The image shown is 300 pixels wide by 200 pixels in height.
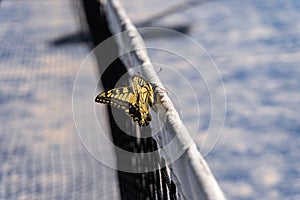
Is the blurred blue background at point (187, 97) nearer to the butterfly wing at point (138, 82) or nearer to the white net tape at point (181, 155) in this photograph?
the butterfly wing at point (138, 82)

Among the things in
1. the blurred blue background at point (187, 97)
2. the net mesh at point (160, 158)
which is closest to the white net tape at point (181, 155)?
the net mesh at point (160, 158)

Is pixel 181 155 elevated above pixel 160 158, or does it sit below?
above

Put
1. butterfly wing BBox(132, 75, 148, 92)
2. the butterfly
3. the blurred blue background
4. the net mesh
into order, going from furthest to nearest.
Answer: the blurred blue background
butterfly wing BBox(132, 75, 148, 92)
the butterfly
the net mesh

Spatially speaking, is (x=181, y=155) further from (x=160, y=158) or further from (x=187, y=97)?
(x=187, y=97)

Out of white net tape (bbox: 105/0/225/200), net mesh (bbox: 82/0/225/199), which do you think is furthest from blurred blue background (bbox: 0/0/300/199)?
white net tape (bbox: 105/0/225/200)

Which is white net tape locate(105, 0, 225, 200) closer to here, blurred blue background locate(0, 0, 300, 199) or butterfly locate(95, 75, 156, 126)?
butterfly locate(95, 75, 156, 126)

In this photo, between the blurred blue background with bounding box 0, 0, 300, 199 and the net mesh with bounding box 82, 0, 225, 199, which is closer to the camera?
the net mesh with bounding box 82, 0, 225, 199

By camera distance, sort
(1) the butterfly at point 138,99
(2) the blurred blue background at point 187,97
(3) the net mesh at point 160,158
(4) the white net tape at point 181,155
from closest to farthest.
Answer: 1. (4) the white net tape at point 181,155
2. (3) the net mesh at point 160,158
3. (1) the butterfly at point 138,99
4. (2) the blurred blue background at point 187,97

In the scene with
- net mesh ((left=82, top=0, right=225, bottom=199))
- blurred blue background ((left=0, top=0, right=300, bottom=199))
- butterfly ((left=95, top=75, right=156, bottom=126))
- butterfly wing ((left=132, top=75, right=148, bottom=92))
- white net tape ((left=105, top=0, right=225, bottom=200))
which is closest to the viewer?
white net tape ((left=105, top=0, right=225, bottom=200))

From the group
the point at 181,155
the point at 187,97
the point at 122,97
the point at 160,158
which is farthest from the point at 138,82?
the point at 187,97
